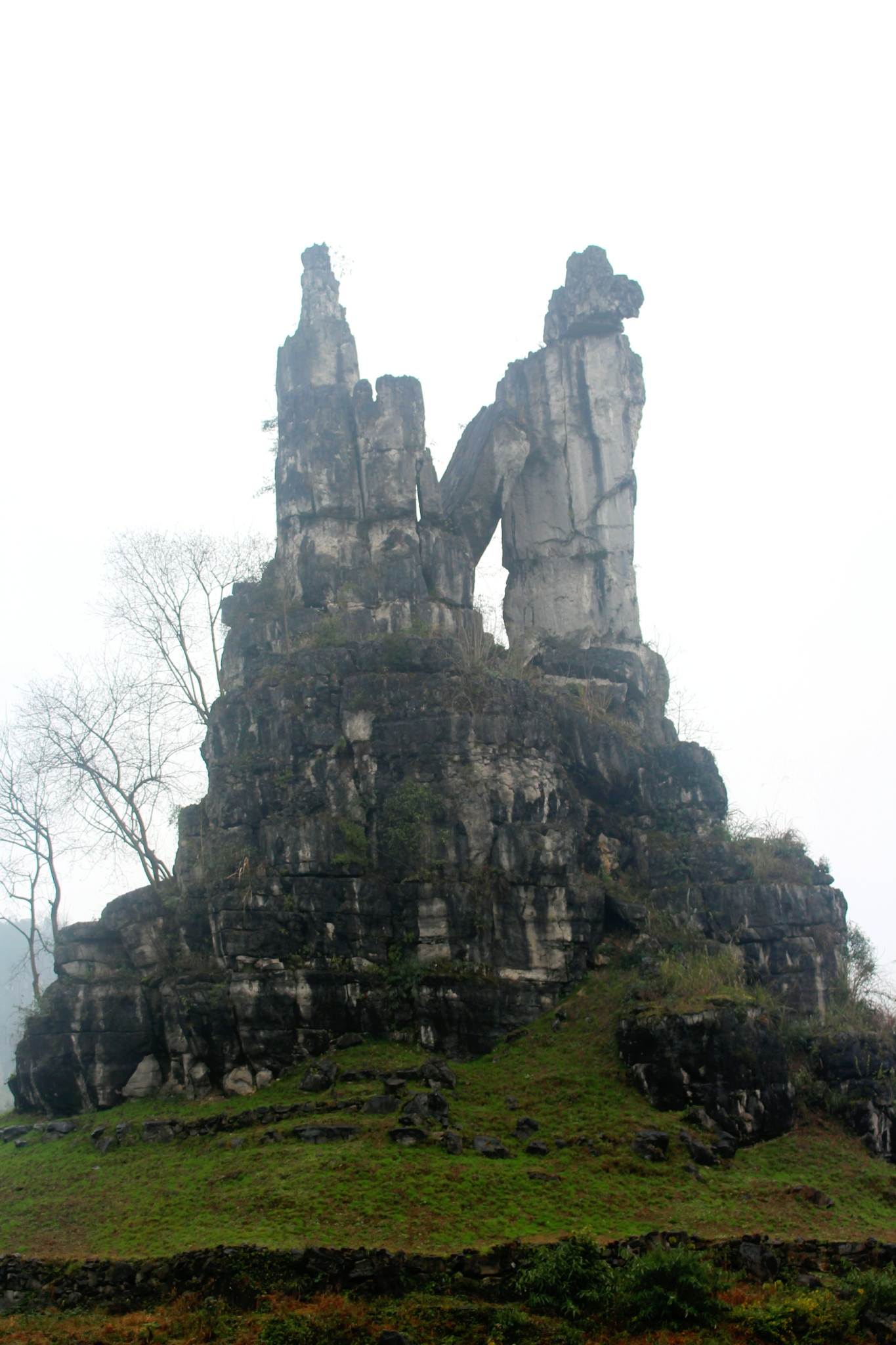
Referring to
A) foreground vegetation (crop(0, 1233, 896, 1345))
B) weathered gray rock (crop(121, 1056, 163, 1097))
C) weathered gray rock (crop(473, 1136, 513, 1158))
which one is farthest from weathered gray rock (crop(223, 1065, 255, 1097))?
foreground vegetation (crop(0, 1233, 896, 1345))

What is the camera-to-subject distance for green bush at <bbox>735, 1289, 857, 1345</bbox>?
15.2 metres

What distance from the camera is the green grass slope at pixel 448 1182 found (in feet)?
59.7

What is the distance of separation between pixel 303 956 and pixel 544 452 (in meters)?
21.5

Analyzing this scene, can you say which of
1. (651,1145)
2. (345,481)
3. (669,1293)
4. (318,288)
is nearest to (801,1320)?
(669,1293)

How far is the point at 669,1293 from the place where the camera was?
15688 millimetres

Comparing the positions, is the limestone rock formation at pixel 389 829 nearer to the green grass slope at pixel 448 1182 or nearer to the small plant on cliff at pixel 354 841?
the small plant on cliff at pixel 354 841

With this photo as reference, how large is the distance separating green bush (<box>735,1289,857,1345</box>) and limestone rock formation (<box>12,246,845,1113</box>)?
1119 centimetres

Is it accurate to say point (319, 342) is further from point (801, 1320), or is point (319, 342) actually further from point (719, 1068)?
point (801, 1320)

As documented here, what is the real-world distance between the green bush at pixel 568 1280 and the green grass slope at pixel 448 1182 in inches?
42.3

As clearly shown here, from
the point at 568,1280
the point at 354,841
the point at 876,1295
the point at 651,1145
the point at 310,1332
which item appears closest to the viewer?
the point at 310,1332

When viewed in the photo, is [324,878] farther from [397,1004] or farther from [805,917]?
[805,917]

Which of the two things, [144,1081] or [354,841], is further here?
[354,841]

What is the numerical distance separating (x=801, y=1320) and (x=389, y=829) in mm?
15751

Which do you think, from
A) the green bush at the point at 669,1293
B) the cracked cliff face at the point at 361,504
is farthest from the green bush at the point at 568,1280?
the cracked cliff face at the point at 361,504
